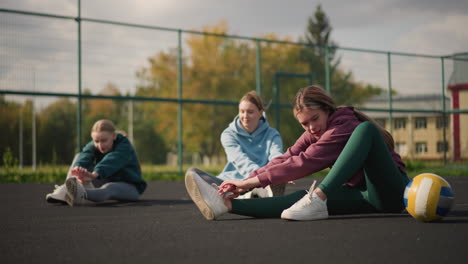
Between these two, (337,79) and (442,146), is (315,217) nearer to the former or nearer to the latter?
(442,146)

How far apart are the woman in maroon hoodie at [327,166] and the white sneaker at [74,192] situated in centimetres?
169

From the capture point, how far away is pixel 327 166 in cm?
326

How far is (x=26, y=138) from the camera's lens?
37.3 feet

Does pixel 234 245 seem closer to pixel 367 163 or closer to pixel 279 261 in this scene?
pixel 279 261

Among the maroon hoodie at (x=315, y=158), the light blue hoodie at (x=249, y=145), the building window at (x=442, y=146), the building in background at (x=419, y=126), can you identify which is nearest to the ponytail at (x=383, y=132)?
the maroon hoodie at (x=315, y=158)

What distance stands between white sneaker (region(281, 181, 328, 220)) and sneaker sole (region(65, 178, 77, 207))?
223 centimetres

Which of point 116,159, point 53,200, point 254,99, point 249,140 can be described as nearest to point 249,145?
point 249,140

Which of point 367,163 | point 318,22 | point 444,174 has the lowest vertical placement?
point 444,174

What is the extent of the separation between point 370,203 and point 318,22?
152 feet

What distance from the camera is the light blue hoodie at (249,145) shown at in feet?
15.6

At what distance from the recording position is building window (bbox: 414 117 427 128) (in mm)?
13425

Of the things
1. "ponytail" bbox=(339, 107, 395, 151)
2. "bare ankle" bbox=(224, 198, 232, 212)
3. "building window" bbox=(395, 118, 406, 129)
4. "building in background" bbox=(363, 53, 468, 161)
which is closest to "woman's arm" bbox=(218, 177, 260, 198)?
"bare ankle" bbox=(224, 198, 232, 212)

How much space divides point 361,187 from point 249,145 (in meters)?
1.62

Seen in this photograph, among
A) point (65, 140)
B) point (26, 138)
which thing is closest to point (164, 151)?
point (65, 140)
